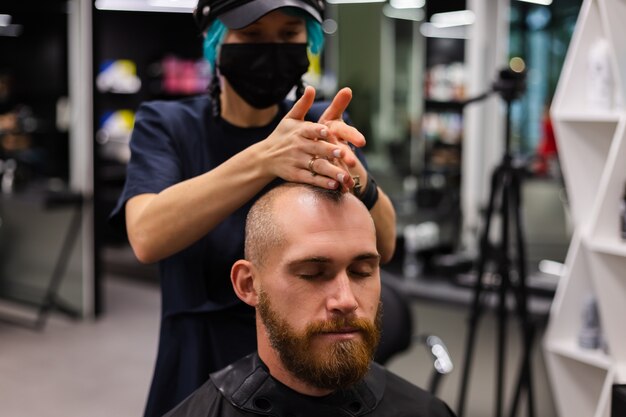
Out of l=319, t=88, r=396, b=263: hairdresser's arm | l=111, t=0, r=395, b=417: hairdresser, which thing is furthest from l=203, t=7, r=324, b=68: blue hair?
l=319, t=88, r=396, b=263: hairdresser's arm

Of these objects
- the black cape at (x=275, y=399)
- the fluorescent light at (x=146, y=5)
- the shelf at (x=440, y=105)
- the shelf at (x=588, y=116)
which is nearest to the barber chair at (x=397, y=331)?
the shelf at (x=588, y=116)

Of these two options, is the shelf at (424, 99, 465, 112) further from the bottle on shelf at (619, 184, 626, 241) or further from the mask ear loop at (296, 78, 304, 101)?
the mask ear loop at (296, 78, 304, 101)

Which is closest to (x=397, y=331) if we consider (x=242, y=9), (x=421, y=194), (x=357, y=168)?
(x=357, y=168)

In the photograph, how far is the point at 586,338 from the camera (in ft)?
10.2

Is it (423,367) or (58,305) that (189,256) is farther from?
(58,305)

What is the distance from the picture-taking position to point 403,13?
242 inches

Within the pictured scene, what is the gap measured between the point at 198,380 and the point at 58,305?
4.70 metres

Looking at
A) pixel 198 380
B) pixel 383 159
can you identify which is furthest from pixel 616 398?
pixel 383 159

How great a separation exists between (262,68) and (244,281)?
39 cm

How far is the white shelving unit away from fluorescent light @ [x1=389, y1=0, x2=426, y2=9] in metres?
2.96

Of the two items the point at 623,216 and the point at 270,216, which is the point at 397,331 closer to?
the point at 623,216

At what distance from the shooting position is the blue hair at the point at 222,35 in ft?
4.86

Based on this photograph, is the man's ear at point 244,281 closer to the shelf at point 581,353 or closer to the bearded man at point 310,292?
the bearded man at point 310,292

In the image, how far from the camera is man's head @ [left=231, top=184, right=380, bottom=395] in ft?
4.16
